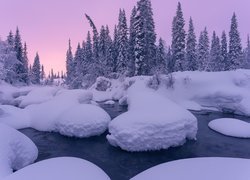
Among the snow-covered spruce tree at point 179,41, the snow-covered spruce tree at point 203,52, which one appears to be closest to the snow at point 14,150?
the snow-covered spruce tree at point 179,41

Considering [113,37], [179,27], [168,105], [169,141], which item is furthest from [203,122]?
[113,37]

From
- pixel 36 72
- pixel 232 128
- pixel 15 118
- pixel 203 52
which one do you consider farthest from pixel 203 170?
pixel 36 72

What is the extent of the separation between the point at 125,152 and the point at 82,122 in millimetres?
3522

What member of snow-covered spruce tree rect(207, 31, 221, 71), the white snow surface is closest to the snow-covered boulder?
the white snow surface

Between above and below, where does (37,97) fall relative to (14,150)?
below

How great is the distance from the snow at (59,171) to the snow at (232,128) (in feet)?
31.9

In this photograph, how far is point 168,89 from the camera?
26.3 meters

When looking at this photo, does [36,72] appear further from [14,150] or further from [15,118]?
[14,150]

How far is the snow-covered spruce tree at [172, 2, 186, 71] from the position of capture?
40.6 m

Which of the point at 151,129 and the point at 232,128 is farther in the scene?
the point at 232,128

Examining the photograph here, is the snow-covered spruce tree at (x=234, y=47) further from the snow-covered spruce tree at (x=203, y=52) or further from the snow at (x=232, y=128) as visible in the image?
the snow at (x=232, y=128)

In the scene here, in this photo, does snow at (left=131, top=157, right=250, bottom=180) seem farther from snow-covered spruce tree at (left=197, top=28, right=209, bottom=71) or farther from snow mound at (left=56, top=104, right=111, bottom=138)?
snow-covered spruce tree at (left=197, top=28, right=209, bottom=71)

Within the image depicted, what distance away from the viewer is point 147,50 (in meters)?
38.4

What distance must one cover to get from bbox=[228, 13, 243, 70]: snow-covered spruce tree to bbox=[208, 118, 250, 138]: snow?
30.6 meters
